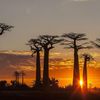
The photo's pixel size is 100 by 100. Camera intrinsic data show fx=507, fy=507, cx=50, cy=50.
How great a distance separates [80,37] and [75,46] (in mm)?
1953

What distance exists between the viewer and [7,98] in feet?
152

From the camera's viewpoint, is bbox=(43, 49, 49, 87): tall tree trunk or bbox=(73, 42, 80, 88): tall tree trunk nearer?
bbox=(73, 42, 80, 88): tall tree trunk

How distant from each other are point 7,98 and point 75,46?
33041 mm

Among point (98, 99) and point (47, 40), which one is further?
point (47, 40)

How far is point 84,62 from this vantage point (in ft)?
272

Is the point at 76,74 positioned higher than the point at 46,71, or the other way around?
the point at 46,71

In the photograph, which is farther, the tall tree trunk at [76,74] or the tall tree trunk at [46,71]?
the tall tree trunk at [46,71]

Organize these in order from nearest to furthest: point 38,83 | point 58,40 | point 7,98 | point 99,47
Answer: point 7,98, point 99,47, point 58,40, point 38,83

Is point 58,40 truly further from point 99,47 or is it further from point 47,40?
point 99,47

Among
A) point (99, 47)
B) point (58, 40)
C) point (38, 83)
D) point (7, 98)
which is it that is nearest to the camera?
point (7, 98)

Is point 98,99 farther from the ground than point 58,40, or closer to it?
closer to it

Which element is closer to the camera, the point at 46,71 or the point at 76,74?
the point at 76,74

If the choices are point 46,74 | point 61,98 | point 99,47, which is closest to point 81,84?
point 46,74

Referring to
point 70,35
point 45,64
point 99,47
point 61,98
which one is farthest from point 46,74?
point 61,98
